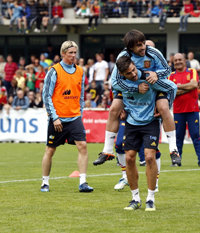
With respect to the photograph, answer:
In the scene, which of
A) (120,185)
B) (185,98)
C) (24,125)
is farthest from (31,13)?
(120,185)

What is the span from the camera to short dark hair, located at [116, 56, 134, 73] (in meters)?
7.07

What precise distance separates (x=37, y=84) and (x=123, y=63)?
17.9 meters

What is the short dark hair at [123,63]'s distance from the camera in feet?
23.2

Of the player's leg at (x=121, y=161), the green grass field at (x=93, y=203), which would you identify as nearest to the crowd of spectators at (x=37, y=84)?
the green grass field at (x=93, y=203)

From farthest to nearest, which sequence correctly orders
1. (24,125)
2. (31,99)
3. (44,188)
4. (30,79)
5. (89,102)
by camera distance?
(30,79), (31,99), (89,102), (24,125), (44,188)

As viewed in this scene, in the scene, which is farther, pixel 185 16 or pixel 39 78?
pixel 185 16

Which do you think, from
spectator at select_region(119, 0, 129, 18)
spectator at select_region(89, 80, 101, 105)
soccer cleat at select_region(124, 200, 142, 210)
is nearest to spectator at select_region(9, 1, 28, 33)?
spectator at select_region(119, 0, 129, 18)

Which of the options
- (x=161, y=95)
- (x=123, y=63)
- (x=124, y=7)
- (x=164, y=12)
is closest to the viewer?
(x=123, y=63)

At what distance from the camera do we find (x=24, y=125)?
21.9 m

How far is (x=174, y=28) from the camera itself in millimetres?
30812

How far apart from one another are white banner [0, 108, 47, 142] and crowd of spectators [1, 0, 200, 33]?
28.6ft

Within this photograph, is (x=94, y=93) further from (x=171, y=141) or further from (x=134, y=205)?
(x=134, y=205)

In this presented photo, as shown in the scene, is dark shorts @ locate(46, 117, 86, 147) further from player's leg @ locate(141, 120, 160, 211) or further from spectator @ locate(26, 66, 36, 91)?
spectator @ locate(26, 66, 36, 91)

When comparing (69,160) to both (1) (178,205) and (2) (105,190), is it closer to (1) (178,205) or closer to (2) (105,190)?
(2) (105,190)
